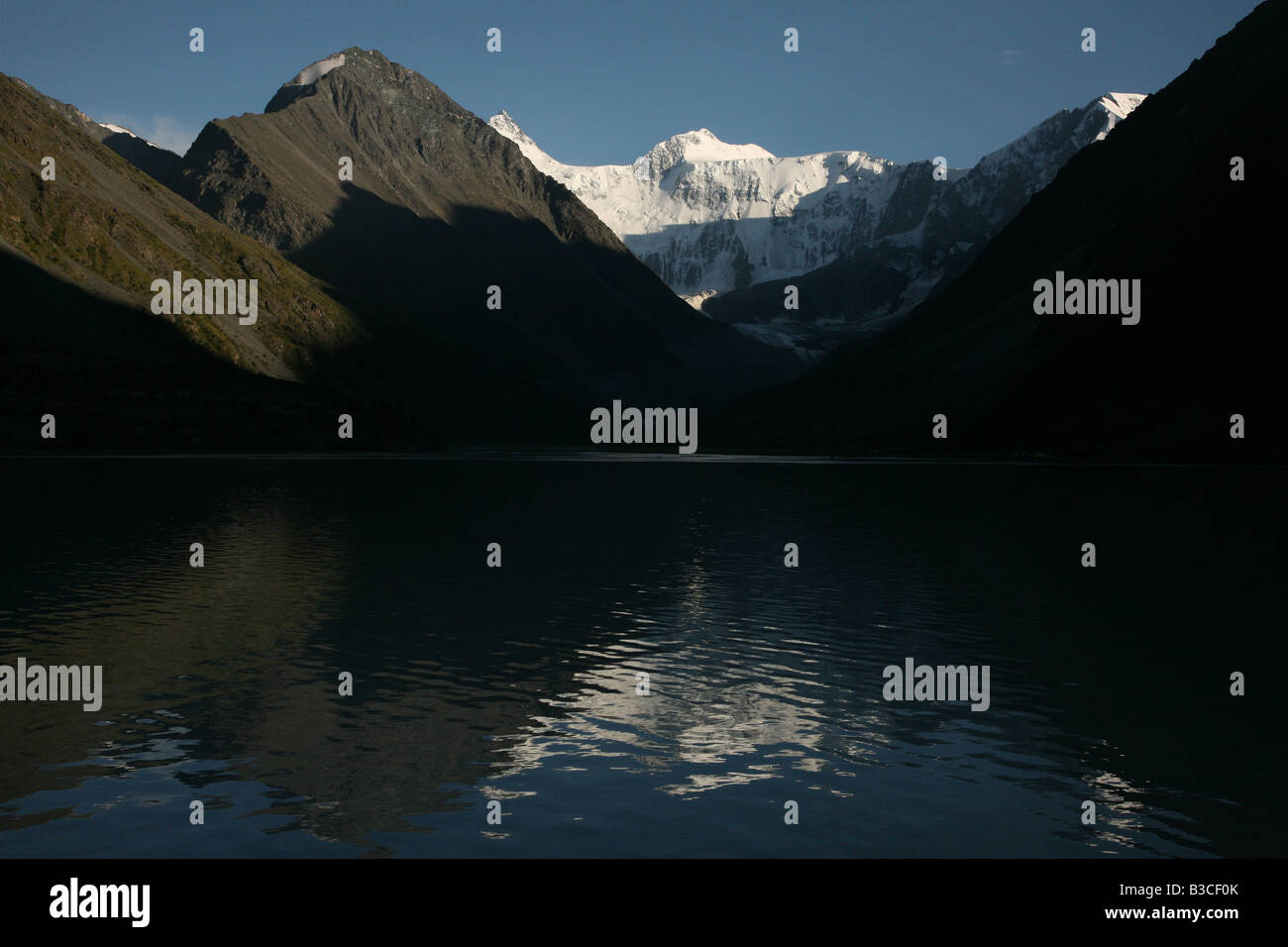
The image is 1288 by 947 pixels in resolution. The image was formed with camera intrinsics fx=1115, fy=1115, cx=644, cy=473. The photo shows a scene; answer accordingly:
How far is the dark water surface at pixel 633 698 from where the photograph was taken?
20.0 m

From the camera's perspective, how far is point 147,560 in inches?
2249

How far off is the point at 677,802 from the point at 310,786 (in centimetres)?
726

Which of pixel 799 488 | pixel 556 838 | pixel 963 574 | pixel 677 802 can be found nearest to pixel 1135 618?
pixel 963 574

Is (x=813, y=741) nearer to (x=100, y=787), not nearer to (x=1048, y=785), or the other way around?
(x=1048, y=785)

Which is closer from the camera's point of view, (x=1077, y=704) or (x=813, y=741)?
(x=813, y=741)

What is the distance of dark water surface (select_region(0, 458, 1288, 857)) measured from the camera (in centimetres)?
1998

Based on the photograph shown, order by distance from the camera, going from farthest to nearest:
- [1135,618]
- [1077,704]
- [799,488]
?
[799,488]
[1135,618]
[1077,704]

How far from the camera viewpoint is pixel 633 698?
2978 centimetres
